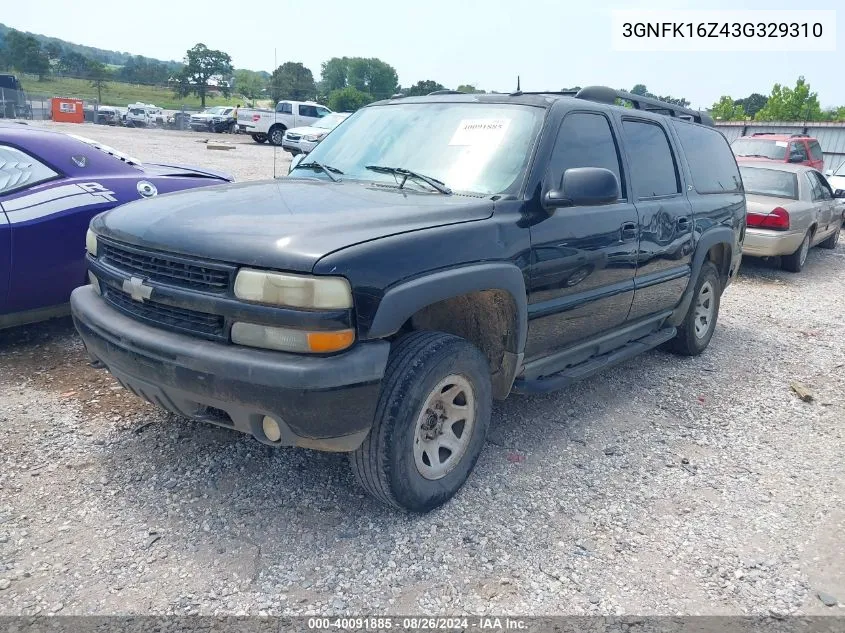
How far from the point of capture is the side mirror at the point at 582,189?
10.7 ft

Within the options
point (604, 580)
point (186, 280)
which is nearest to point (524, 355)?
point (604, 580)

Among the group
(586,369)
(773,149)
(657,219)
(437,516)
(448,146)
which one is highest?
(773,149)

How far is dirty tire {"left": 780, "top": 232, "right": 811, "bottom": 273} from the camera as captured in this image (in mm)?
9469

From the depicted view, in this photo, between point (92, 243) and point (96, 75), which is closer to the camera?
point (92, 243)

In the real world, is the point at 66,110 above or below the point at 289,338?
above

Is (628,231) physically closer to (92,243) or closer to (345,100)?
(92,243)

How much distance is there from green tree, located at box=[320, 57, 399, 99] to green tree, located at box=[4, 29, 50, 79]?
34308mm

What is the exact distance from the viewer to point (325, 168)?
12.6 ft

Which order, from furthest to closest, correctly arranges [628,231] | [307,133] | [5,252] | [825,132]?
1. [825,132]
2. [307,133]
3. [5,252]
4. [628,231]

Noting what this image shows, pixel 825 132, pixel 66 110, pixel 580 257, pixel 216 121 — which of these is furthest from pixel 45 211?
pixel 66 110

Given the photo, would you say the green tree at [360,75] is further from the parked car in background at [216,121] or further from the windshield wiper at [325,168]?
the windshield wiper at [325,168]

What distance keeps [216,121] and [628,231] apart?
36.9m

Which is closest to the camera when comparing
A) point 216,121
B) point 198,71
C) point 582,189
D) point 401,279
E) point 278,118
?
point 401,279

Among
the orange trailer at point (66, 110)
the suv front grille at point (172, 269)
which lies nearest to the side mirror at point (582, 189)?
the suv front grille at point (172, 269)
